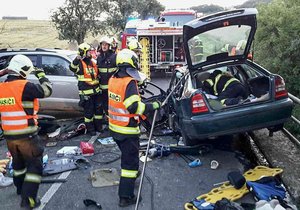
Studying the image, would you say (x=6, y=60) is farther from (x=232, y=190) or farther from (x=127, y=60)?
(x=232, y=190)

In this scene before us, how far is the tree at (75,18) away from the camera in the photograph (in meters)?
16.3

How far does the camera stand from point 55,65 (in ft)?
27.2

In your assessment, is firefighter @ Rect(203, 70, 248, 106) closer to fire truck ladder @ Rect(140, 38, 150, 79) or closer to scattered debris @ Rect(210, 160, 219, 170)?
scattered debris @ Rect(210, 160, 219, 170)

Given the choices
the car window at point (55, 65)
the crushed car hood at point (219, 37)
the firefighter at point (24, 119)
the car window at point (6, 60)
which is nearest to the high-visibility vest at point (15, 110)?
the firefighter at point (24, 119)

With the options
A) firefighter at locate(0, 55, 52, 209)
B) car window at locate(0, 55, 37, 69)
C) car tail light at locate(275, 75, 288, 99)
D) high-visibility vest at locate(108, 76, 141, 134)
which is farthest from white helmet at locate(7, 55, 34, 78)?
car window at locate(0, 55, 37, 69)

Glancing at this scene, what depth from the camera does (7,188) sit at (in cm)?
514

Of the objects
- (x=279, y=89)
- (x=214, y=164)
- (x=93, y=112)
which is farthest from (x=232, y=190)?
(x=93, y=112)

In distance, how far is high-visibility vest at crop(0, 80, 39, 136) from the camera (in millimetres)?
4270

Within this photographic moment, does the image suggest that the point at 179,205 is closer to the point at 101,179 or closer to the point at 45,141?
the point at 101,179

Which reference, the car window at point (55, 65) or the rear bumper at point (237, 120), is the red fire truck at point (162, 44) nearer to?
the car window at point (55, 65)

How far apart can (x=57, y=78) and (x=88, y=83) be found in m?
1.37

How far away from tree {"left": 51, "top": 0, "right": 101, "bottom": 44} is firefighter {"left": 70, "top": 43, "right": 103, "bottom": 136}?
387 inches

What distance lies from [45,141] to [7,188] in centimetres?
204

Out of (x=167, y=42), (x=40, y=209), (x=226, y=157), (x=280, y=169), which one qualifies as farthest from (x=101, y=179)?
(x=167, y=42)
